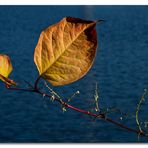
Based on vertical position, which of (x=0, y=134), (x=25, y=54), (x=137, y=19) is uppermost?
(x=137, y=19)

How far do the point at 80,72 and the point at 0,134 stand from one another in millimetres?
8830

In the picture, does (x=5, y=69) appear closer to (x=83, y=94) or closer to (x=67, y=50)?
(x=67, y=50)

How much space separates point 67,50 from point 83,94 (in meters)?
10.1

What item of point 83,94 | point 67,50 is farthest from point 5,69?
point 83,94

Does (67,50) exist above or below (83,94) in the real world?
above

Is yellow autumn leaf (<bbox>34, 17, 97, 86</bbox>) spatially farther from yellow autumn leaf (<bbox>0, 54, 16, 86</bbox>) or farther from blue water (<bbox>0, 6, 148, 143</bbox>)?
blue water (<bbox>0, 6, 148, 143</bbox>)

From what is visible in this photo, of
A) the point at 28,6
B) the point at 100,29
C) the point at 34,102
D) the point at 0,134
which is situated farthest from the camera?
the point at 28,6

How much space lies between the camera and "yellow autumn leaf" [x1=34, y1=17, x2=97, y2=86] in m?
0.15

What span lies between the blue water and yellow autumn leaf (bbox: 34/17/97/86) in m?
4.88

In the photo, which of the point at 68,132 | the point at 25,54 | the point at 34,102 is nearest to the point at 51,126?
the point at 68,132

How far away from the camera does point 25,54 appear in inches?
543

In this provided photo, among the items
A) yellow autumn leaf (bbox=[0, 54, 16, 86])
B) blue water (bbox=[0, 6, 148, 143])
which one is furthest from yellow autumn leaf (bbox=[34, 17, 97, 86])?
blue water (bbox=[0, 6, 148, 143])

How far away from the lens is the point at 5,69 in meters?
0.17
